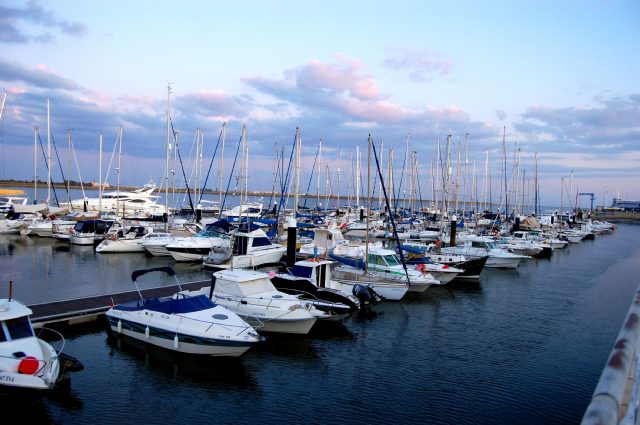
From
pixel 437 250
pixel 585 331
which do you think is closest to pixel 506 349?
pixel 585 331

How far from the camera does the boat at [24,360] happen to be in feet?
40.4

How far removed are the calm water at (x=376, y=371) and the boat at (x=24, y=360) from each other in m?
0.95

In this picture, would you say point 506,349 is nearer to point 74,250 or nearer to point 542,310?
point 542,310

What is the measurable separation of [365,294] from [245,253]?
1289 cm

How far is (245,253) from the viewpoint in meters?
35.3

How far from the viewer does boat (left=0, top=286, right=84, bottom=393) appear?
12.3 metres

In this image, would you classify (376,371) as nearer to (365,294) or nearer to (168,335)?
(168,335)

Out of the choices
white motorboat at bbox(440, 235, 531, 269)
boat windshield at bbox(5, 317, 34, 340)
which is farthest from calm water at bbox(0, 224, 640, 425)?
white motorboat at bbox(440, 235, 531, 269)

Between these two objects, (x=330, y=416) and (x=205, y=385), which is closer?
(x=330, y=416)

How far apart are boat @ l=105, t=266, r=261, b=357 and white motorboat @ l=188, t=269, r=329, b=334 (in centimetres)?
221

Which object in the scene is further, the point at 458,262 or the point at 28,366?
the point at 458,262

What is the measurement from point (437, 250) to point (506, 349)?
21775 millimetres

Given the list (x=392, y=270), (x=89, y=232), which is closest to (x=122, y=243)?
(x=89, y=232)

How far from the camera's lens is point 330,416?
13.5 meters
